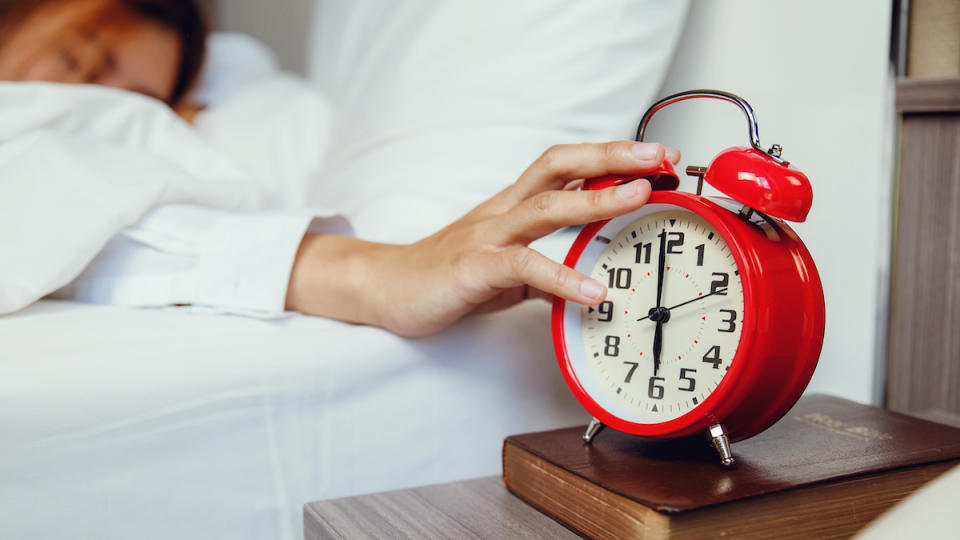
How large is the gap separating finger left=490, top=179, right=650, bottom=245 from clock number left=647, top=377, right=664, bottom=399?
129 millimetres

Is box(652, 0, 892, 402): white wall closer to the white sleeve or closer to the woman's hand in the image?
the woman's hand

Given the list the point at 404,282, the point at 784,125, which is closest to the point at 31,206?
the point at 404,282

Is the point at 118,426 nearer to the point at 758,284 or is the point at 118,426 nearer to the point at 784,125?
the point at 758,284

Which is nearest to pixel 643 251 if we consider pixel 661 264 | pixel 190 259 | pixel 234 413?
pixel 661 264

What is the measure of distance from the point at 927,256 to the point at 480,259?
0.51 metres

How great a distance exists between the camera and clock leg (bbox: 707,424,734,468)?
51 centimetres

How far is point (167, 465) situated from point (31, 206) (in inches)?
13.1

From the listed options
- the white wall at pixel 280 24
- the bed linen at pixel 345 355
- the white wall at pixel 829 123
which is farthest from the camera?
the white wall at pixel 280 24

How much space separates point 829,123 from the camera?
74 centimetres

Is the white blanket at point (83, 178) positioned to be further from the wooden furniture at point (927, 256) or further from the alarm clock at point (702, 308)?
the wooden furniture at point (927, 256)

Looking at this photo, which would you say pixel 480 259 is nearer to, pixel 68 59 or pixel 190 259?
pixel 190 259

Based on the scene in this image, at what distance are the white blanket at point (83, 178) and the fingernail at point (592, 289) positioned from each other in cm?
50

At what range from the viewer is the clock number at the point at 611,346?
58 cm

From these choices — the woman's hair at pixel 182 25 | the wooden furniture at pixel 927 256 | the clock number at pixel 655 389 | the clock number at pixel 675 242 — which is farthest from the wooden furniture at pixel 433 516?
the woman's hair at pixel 182 25
